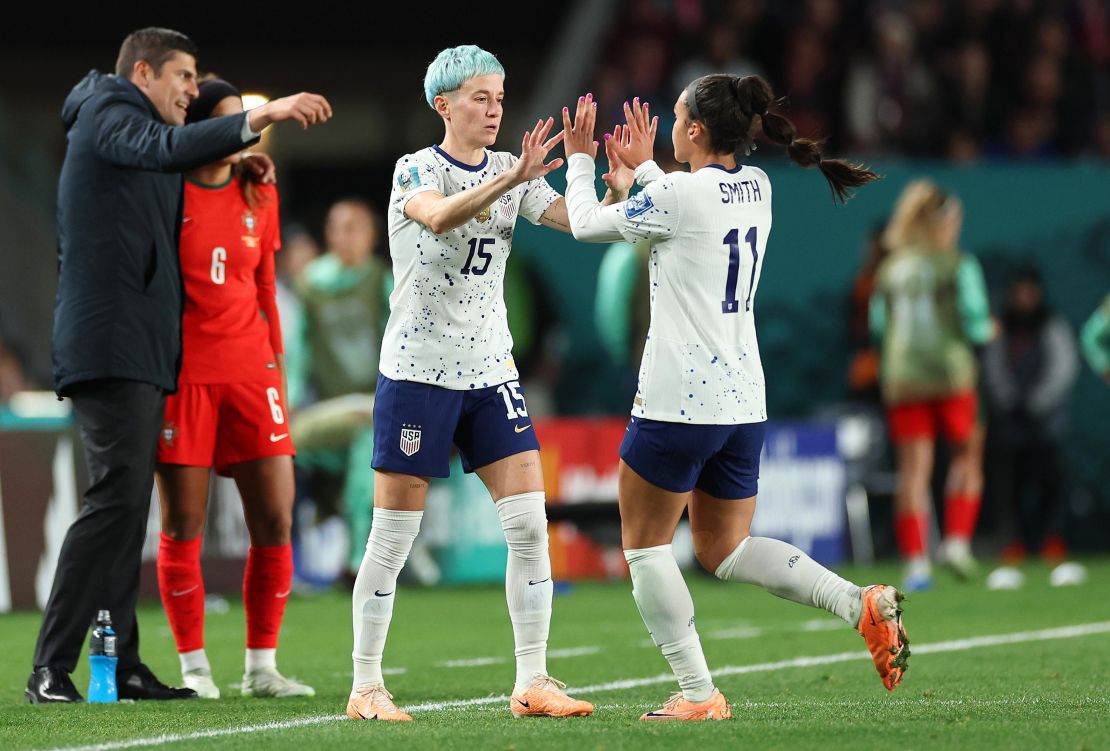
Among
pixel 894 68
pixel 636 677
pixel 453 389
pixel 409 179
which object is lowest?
pixel 636 677

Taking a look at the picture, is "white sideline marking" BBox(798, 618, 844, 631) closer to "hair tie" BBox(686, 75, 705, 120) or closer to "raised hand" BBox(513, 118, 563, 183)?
"hair tie" BBox(686, 75, 705, 120)

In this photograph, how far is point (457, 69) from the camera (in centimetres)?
613

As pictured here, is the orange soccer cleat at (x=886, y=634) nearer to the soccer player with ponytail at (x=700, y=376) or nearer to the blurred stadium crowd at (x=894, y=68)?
the soccer player with ponytail at (x=700, y=376)

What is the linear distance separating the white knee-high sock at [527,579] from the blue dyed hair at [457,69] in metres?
1.36

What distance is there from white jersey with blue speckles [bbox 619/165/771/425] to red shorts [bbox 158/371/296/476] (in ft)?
5.75

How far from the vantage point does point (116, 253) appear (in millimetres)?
6820

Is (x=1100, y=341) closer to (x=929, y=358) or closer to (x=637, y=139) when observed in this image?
(x=929, y=358)

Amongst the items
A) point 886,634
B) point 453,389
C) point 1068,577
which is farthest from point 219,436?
point 1068,577

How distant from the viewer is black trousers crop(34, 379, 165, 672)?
675cm

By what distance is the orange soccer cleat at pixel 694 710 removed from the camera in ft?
19.5

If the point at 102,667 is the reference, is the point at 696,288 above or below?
above

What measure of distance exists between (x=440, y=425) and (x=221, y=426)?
136cm

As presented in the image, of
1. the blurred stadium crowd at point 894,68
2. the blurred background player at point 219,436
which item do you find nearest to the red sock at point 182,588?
the blurred background player at point 219,436

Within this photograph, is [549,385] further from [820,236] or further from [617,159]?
[617,159]
